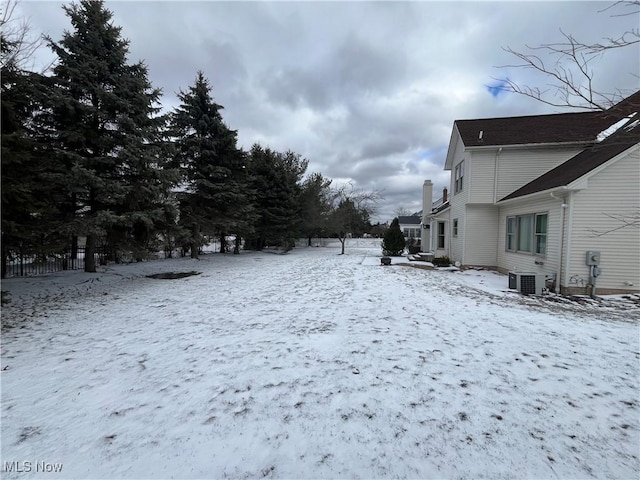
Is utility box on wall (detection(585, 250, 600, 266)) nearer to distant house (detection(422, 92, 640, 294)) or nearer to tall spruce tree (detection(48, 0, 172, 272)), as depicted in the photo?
distant house (detection(422, 92, 640, 294))

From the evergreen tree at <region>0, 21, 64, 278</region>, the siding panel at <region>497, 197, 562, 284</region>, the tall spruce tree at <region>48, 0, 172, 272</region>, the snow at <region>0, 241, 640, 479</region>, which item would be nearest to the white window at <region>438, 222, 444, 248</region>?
the siding panel at <region>497, 197, 562, 284</region>

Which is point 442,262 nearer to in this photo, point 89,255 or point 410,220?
point 89,255

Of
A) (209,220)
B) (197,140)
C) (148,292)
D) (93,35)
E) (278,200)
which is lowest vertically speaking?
(148,292)

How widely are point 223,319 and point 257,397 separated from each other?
9.19 feet

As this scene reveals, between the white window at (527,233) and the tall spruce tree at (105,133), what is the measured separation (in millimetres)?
12470

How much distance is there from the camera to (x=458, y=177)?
14281 millimetres

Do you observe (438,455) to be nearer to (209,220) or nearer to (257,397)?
(257,397)

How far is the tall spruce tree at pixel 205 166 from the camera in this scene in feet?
50.5

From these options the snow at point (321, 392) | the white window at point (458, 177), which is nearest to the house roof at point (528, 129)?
the white window at point (458, 177)

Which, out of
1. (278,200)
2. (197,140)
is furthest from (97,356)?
(278,200)

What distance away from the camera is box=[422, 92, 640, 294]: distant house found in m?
7.70

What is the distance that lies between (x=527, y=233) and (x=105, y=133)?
14.7 meters

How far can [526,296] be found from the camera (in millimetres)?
7809

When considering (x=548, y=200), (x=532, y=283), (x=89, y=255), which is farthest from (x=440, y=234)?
(x=89, y=255)
